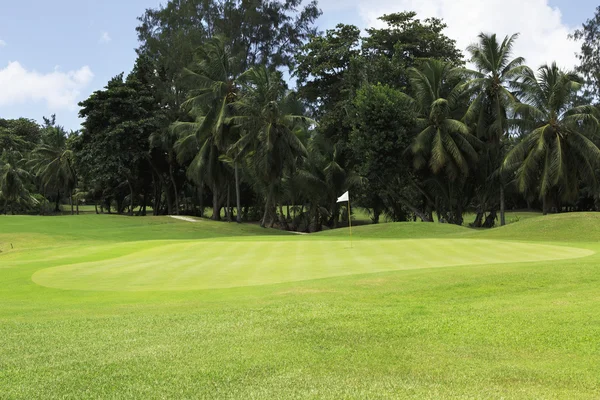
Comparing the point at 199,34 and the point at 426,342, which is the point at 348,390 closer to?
the point at 426,342

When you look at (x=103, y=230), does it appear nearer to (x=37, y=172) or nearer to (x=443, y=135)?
(x=443, y=135)

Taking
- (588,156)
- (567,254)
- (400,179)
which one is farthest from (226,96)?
(567,254)

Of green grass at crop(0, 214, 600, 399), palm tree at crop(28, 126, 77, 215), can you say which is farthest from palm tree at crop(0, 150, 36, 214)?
green grass at crop(0, 214, 600, 399)

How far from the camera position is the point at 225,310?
9.34 meters

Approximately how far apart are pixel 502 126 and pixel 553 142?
14.6ft

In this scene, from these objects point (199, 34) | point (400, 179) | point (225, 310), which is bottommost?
point (225, 310)

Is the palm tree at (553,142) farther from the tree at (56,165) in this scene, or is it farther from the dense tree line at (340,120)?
the tree at (56,165)

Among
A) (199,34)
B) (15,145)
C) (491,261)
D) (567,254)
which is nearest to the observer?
(491,261)

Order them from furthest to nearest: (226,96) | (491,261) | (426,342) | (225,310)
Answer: (226,96)
(491,261)
(225,310)
(426,342)

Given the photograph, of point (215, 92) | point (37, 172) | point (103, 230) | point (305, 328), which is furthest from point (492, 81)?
point (37, 172)

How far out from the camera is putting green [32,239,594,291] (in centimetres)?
1339

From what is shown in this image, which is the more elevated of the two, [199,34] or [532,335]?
[199,34]

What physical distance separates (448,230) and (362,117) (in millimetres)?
11072

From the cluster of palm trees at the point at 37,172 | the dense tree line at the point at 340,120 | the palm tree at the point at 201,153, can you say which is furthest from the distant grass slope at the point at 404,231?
the cluster of palm trees at the point at 37,172
